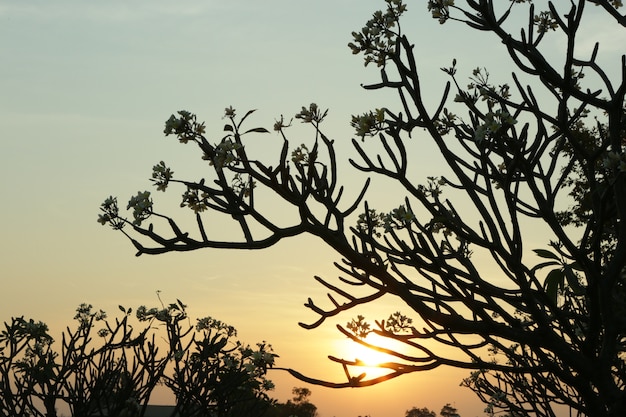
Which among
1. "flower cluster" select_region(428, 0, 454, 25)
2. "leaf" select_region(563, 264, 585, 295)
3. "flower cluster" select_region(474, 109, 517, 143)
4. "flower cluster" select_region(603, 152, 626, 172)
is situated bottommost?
"leaf" select_region(563, 264, 585, 295)

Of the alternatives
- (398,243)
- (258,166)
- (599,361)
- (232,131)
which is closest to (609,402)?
(599,361)

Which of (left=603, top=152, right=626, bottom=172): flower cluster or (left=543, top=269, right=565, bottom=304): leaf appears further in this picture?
(left=543, top=269, right=565, bottom=304): leaf

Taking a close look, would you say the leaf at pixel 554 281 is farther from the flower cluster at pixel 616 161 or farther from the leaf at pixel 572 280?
the flower cluster at pixel 616 161

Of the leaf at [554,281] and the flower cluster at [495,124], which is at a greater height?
the flower cluster at [495,124]

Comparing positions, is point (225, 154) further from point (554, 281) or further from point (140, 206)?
point (554, 281)

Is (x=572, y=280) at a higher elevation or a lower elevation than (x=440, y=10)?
lower

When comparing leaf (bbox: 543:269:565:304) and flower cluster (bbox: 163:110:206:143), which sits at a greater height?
flower cluster (bbox: 163:110:206:143)

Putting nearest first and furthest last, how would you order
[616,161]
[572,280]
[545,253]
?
[616,161]
[572,280]
[545,253]

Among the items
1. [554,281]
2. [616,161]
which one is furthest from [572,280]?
[616,161]

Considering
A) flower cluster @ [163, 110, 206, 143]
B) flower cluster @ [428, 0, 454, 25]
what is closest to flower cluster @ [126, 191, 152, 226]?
flower cluster @ [163, 110, 206, 143]

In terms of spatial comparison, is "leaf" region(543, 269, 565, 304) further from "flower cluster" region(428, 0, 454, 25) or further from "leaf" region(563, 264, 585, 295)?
"flower cluster" region(428, 0, 454, 25)

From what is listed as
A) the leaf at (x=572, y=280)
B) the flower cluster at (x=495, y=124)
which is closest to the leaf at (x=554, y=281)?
the leaf at (x=572, y=280)

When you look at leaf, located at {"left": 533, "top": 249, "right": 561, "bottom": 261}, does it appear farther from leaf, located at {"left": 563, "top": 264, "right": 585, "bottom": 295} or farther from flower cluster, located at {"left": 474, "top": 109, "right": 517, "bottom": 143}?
flower cluster, located at {"left": 474, "top": 109, "right": 517, "bottom": 143}

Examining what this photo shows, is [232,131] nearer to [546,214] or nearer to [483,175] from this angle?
[483,175]
